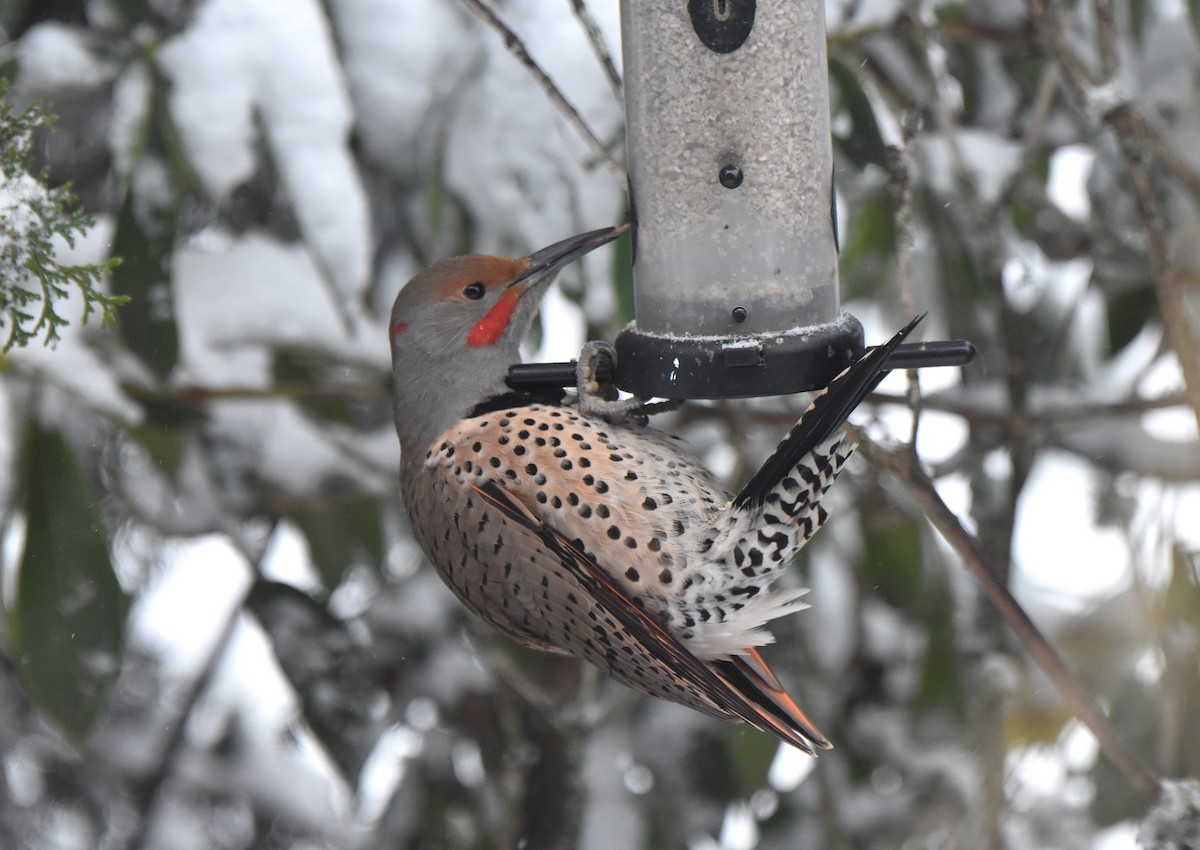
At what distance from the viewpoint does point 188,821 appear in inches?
147

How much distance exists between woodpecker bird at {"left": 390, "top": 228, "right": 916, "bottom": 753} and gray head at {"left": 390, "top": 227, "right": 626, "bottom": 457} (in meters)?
0.02

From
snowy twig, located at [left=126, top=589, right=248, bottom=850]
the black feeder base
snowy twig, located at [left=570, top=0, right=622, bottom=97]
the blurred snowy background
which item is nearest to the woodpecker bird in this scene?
the black feeder base

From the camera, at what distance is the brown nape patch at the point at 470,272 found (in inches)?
96.3

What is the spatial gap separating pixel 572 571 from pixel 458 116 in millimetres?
1060

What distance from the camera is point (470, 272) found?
96.5 inches

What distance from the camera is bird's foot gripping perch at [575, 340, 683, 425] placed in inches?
90.9

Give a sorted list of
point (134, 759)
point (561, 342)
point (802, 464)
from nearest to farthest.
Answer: point (802, 464)
point (134, 759)
point (561, 342)

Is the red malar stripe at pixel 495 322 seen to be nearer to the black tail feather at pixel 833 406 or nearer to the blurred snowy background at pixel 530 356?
the blurred snowy background at pixel 530 356

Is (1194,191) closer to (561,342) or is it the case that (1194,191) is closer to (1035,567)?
(561,342)

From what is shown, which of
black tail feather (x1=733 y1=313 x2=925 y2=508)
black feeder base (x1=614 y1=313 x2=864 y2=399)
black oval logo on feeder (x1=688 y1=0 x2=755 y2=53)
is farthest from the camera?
black oval logo on feeder (x1=688 y1=0 x2=755 y2=53)

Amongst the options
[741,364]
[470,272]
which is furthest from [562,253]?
[741,364]

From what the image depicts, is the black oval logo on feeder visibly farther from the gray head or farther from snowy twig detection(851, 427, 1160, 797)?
snowy twig detection(851, 427, 1160, 797)

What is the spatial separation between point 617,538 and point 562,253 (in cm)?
48

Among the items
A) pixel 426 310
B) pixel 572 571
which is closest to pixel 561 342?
pixel 426 310
